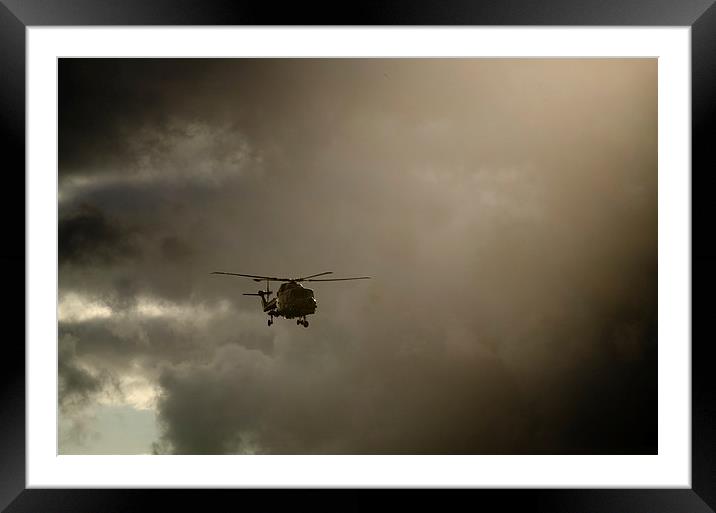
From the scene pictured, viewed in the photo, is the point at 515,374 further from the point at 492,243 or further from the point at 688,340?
the point at 688,340

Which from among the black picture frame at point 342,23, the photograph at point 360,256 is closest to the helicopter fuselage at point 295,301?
the photograph at point 360,256

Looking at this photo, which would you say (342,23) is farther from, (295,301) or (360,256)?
(360,256)

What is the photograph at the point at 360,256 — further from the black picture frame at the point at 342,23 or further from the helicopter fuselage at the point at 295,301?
the black picture frame at the point at 342,23

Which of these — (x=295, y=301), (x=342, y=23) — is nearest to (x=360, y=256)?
(x=295, y=301)

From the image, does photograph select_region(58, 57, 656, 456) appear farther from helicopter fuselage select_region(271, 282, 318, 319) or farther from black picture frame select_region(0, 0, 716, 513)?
black picture frame select_region(0, 0, 716, 513)

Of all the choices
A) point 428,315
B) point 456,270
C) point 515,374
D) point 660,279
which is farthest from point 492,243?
point 660,279

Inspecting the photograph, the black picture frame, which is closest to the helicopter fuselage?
the photograph

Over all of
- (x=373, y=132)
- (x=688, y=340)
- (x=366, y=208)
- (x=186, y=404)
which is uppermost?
(x=373, y=132)

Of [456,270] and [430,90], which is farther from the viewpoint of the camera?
[456,270]
